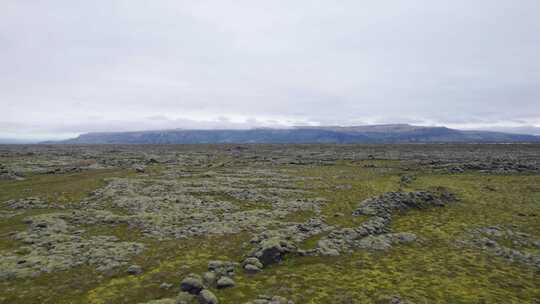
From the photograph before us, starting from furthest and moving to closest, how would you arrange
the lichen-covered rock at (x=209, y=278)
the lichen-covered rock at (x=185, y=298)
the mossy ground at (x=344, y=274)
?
the lichen-covered rock at (x=209, y=278) < the mossy ground at (x=344, y=274) < the lichen-covered rock at (x=185, y=298)

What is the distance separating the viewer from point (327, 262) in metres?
21.4

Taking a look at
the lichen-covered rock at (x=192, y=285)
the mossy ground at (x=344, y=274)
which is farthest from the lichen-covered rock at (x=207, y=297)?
the lichen-covered rock at (x=192, y=285)

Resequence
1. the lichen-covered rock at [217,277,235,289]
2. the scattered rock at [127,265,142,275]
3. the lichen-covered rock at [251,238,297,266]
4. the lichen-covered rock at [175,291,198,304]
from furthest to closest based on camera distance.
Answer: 1. the lichen-covered rock at [251,238,297,266]
2. the scattered rock at [127,265,142,275]
3. the lichen-covered rock at [217,277,235,289]
4. the lichen-covered rock at [175,291,198,304]

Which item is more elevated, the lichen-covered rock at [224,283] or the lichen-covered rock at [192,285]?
the lichen-covered rock at [192,285]

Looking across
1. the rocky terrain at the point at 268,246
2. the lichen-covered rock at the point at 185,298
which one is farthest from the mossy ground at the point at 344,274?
the lichen-covered rock at the point at 185,298

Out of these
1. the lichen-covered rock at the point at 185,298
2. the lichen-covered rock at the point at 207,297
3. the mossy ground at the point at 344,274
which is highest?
the lichen-covered rock at the point at 207,297

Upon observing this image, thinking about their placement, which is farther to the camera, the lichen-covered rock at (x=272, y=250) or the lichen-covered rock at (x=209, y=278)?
the lichen-covered rock at (x=272, y=250)

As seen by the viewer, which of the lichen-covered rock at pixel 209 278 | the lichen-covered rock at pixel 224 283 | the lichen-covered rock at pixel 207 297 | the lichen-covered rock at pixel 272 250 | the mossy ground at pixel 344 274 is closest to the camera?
the lichen-covered rock at pixel 207 297

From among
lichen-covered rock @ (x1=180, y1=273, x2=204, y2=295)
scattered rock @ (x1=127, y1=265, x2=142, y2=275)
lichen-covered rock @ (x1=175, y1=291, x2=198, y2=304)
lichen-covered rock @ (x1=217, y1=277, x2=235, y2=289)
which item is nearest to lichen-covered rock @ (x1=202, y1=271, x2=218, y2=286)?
lichen-covered rock @ (x1=217, y1=277, x2=235, y2=289)

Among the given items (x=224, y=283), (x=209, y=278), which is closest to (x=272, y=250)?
(x=224, y=283)

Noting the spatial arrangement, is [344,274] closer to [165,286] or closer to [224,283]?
[224,283]

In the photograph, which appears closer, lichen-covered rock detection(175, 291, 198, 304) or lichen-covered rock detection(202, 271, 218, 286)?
lichen-covered rock detection(175, 291, 198, 304)

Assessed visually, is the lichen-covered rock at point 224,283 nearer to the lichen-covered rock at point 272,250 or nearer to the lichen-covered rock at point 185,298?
the lichen-covered rock at point 185,298

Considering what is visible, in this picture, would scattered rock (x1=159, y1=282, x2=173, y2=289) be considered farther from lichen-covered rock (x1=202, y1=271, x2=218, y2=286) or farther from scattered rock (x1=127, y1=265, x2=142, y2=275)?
scattered rock (x1=127, y1=265, x2=142, y2=275)
